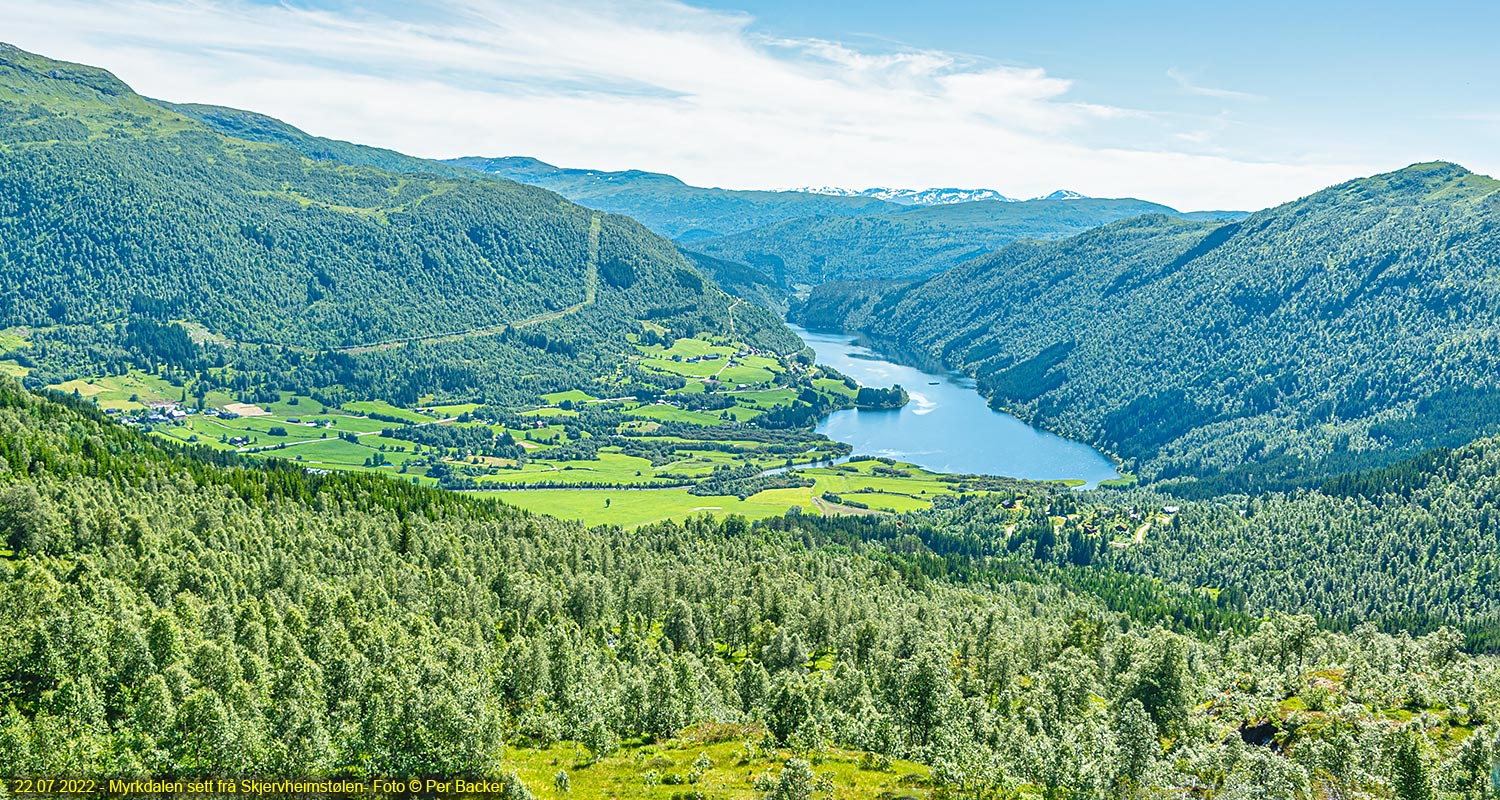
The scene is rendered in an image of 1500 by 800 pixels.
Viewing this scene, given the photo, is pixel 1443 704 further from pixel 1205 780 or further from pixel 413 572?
pixel 413 572

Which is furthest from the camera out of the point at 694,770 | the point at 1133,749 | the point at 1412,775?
the point at 1133,749

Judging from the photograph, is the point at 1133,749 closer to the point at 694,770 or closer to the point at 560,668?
the point at 694,770

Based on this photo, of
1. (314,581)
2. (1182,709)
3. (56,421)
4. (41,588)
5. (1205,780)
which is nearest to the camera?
(1205,780)

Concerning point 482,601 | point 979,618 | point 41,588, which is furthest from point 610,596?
point 41,588

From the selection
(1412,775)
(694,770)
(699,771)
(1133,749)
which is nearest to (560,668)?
(694,770)

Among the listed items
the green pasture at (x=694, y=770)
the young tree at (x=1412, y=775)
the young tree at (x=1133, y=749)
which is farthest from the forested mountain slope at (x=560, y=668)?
the green pasture at (x=694, y=770)

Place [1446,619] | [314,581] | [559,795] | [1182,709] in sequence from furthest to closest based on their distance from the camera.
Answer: [1446,619], [314,581], [1182,709], [559,795]

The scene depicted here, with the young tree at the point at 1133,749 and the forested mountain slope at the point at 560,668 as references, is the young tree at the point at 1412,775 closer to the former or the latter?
the forested mountain slope at the point at 560,668

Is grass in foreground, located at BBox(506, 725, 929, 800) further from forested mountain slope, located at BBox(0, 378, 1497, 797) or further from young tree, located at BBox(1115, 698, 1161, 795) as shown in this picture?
young tree, located at BBox(1115, 698, 1161, 795)

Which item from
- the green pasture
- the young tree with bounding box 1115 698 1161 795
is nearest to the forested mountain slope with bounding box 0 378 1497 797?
the young tree with bounding box 1115 698 1161 795
